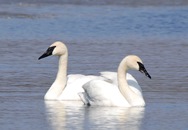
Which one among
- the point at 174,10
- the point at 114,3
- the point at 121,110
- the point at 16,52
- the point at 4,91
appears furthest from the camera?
the point at 114,3

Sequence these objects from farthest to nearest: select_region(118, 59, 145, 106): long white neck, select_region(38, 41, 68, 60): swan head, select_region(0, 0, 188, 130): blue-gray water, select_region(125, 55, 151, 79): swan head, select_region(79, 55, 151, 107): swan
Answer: select_region(38, 41, 68, 60): swan head
select_region(125, 55, 151, 79): swan head
select_region(79, 55, 151, 107): swan
select_region(118, 59, 145, 106): long white neck
select_region(0, 0, 188, 130): blue-gray water

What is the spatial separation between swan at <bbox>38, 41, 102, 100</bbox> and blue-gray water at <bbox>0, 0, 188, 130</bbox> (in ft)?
0.84

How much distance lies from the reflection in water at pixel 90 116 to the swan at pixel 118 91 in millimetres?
150

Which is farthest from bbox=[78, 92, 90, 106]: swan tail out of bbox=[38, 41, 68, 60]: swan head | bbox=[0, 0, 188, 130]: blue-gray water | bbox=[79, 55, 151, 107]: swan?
bbox=[38, 41, 68, 60]: swan head

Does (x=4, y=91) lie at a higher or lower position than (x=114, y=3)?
higher

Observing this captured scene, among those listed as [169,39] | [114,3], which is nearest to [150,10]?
[114,3]

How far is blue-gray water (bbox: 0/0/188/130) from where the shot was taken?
11.6 m

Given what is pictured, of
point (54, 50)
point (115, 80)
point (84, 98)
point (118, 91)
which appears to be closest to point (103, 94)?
point (118, 91)

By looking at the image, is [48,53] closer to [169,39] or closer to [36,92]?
[36,92]

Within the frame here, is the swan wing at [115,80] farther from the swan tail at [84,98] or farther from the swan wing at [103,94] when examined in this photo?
the swan tail at [84,98]

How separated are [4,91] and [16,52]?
456cm

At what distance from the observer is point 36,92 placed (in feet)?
45.3

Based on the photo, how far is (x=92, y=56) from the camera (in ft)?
57.5

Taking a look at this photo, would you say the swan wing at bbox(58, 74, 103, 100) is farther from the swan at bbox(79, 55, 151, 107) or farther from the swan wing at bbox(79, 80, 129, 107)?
the swan wing at bbox(79, 80, 129, 107)
